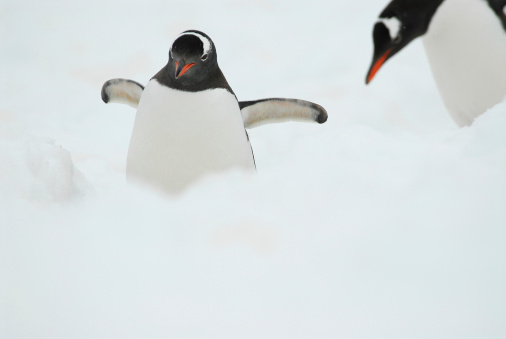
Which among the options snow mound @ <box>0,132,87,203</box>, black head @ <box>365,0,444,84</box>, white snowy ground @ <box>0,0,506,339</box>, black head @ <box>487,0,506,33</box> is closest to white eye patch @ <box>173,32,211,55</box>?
white snowy ground @ <box>0,0,506,339</box>

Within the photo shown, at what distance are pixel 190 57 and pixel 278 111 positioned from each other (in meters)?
0.56

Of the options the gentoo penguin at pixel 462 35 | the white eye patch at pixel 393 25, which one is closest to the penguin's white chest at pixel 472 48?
the gentoo penguin at pixel 462 35

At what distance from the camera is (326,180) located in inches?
57.5

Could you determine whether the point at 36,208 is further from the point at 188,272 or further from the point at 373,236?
the point at 373,236

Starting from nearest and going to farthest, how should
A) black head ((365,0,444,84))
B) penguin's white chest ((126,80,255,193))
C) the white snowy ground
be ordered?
the white snowy ground → penguin's white chest ((126,80,255,193)) → black head ((365,0,444,84))

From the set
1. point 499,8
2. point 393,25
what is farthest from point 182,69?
point 499,8

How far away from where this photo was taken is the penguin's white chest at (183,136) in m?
1.98

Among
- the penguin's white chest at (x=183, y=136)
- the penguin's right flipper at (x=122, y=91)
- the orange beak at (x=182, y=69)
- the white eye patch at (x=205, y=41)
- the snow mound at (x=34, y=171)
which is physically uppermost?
the penguin's right flipper at (x=122, y=91)

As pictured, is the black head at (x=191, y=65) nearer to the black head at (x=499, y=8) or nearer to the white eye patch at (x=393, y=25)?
the white eye patch at (x=393, y=25)

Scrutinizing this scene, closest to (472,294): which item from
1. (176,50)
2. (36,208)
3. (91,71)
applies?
(36,208)

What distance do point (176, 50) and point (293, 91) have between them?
2243 mm

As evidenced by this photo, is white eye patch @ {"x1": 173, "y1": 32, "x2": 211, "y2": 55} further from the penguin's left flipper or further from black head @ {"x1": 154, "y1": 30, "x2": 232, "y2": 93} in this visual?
the penguin's left flipper

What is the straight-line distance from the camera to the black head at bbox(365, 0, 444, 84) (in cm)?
257

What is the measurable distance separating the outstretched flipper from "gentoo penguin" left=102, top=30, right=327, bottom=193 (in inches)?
10.9
